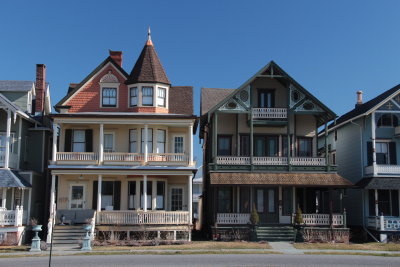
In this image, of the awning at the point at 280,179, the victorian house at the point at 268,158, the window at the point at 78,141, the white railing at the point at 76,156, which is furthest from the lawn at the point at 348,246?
the window at the point at 78,141

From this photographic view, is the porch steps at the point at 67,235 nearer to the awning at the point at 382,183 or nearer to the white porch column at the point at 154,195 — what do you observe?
the white porch column at the point at 154,195

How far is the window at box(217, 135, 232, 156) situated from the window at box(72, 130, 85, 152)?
8999mm

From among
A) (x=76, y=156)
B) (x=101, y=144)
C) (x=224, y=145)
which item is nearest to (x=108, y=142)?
(x=101, y=144)

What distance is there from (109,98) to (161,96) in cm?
344

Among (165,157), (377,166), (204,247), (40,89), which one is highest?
(40,89)

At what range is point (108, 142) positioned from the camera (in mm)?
34125

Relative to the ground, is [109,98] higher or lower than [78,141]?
higher

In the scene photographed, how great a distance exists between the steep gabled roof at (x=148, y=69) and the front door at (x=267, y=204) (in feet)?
31.4

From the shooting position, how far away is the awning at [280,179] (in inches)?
1243

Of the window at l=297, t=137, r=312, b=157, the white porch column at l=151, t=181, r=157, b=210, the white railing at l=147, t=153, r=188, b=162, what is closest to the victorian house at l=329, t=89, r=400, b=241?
the window at l=297, t=137, r=312, b=157

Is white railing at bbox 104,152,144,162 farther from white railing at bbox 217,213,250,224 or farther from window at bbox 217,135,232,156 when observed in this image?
white railing at bbox 217,213,250,224

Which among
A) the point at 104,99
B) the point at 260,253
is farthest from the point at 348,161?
the point at 104,99

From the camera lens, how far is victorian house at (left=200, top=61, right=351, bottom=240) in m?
31.8

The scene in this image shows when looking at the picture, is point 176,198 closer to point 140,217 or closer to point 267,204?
point 140,217
